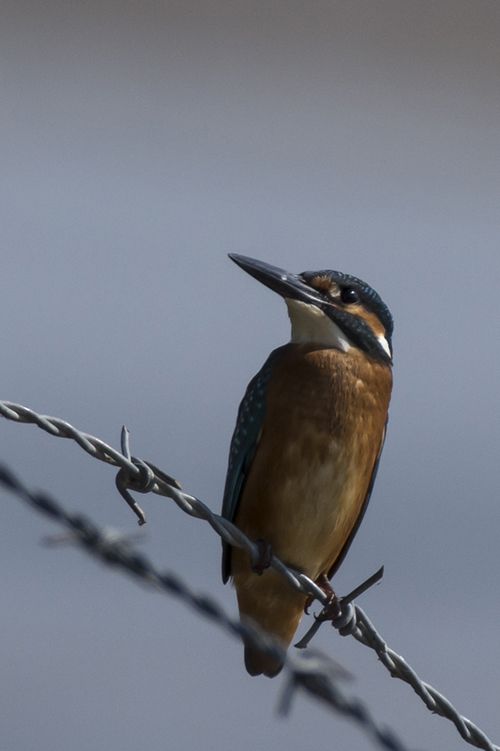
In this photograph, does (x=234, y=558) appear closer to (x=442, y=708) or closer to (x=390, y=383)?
(x=390, y=383)

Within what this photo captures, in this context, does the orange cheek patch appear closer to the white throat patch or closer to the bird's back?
the white throat patch

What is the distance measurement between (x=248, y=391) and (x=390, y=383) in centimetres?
57

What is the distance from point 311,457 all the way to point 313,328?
645 mm

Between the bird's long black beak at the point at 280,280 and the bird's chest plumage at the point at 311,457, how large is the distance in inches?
14.7

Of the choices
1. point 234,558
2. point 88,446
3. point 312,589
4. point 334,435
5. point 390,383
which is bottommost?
point 234,558

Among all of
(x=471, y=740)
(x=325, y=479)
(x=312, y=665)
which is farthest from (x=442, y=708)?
(x=325, y=479)

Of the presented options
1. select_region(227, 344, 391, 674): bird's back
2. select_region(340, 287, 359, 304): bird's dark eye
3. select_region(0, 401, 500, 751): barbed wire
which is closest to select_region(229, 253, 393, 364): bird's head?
select_region(340, 287, 359, 304): bird's dark eye

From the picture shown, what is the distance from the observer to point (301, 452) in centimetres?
319

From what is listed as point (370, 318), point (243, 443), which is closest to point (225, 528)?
point (243, 443)

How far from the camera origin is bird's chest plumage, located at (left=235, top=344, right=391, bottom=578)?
126 inches

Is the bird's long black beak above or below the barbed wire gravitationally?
above

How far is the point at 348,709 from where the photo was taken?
183cm

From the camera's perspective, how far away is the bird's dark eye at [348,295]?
3799 millimetres

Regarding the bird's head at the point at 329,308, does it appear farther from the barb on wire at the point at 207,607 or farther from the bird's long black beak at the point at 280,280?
the barb on wire at the point at 207,607
